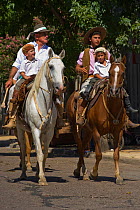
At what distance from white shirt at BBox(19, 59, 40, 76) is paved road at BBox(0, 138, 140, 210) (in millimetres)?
2292

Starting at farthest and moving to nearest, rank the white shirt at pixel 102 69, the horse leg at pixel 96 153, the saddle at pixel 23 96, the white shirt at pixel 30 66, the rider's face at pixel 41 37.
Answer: the rider's face at pixel 41 37 → the white shirt at pixel 102 69 → the white shirt at pixel 30 66 → the saddle at pixel 23 96 → the horse leg at pixel 96 153

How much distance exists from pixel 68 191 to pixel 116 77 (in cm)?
261

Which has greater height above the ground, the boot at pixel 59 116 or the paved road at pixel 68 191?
the boot at pixel 59 116

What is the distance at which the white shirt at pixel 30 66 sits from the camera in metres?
14.1

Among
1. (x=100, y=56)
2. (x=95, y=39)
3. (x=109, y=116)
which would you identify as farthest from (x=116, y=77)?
(x=95, y=39)

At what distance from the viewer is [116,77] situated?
13.0 metres

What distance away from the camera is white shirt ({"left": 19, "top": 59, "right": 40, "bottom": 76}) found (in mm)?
14078

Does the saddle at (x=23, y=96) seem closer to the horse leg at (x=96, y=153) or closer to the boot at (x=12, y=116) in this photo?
the boot at (x=12, y=116)

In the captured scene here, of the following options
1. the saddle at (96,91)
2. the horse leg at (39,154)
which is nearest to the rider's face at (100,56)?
the saddle at (96,91)

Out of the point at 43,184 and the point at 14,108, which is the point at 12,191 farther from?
the point at 14,108

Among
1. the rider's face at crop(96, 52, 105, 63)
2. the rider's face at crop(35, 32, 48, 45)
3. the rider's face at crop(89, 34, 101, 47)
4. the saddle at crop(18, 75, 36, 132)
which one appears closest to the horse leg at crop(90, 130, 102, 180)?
the saddle at crop(18, 75, 36, 132)

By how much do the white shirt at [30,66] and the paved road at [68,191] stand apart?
2292mm

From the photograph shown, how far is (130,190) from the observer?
1188 cm

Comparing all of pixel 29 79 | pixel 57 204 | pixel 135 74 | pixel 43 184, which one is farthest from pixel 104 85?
pixel 135 74
